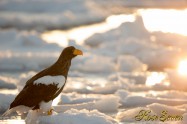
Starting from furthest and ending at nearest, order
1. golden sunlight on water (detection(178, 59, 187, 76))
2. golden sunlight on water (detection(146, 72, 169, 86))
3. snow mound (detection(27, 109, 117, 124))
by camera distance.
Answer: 1. golden sunlight on water (detection(178, 59, 187, 76))
2. golden sunlight on water (detection(146, 72, 169, 86))
3. snow mound (detection(27, 109, 117, 124))

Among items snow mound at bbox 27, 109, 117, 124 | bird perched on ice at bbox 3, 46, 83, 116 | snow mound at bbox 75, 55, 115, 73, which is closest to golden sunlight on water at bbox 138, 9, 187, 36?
snow mound at bbox 75, 55, 115, 73

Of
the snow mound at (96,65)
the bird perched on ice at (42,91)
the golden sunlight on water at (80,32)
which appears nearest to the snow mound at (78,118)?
the bird perched on ice at (42,91)

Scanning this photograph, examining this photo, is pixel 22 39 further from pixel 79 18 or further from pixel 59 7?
pixel 59 7

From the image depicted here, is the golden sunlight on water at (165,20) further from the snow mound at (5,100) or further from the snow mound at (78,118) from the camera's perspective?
the snow mound at (78,118)

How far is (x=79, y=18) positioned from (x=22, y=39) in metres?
4.94

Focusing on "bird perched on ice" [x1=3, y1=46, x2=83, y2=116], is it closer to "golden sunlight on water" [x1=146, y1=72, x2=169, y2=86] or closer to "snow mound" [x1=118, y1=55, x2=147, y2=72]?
"golden sunlight on water" [x1=146, y1=72, x2=169, y2=86]

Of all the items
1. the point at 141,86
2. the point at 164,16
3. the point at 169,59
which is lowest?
the point at 141,86

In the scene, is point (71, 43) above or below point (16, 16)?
below

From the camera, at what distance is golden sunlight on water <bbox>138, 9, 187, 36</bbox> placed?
52.7 ft

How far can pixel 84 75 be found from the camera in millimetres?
11273

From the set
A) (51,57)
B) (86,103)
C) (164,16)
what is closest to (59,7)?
(164,16)

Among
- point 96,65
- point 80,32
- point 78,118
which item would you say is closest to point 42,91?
point 78,118

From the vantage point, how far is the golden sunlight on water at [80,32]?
1527 cm

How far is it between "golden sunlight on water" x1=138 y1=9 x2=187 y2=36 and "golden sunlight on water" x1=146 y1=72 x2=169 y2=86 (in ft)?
12.6
